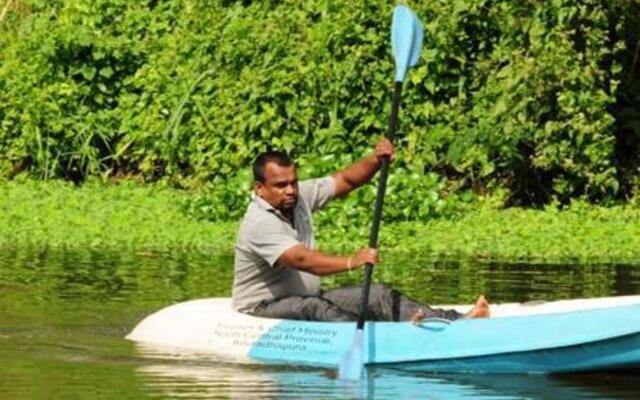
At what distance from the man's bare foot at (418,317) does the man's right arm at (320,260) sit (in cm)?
37

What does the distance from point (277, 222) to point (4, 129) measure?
9.60 metres

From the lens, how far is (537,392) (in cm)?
1030

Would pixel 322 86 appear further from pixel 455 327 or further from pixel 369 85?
pixel 455 327

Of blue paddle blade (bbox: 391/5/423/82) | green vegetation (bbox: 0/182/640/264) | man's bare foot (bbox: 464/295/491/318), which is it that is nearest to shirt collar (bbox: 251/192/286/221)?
man's bare foot (bbox: 464/295/491/318)

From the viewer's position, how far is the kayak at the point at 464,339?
1044 cm

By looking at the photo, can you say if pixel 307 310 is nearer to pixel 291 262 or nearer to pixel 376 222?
pixel 291 262

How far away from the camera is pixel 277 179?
11.2m

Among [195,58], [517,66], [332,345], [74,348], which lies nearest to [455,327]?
[332,345]

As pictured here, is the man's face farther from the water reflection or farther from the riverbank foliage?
the riverbank foliage

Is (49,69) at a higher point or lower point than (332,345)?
higher

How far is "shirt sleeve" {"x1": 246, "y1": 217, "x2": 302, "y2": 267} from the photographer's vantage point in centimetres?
1111

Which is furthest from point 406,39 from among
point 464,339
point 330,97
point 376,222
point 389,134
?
point 330,97

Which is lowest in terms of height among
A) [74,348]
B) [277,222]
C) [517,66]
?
[74,348]

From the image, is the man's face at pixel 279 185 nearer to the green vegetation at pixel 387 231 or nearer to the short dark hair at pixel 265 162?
the short dark hair at pixel 265 162
